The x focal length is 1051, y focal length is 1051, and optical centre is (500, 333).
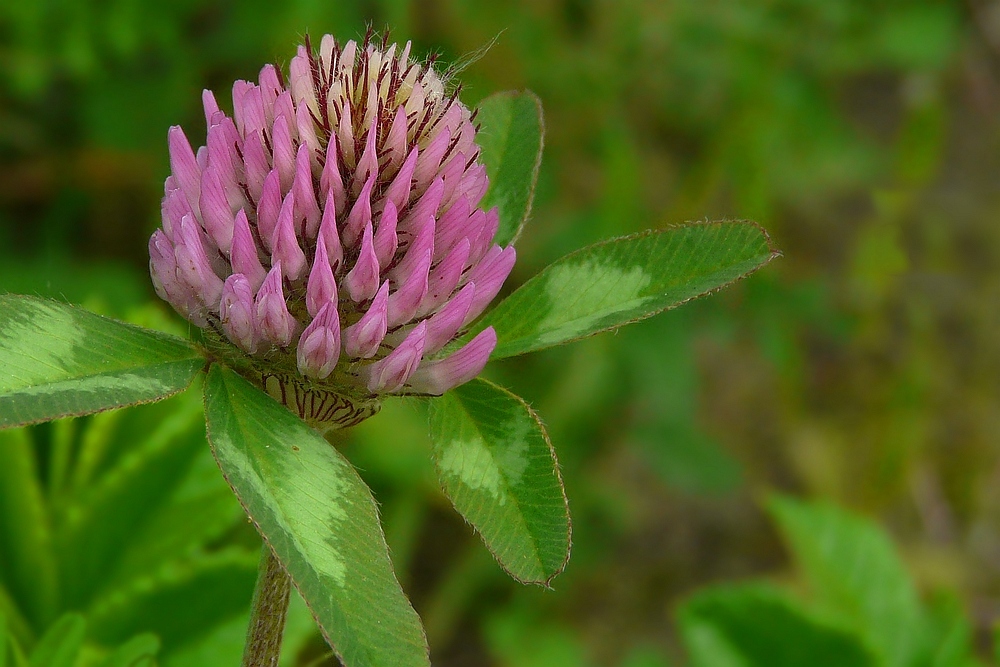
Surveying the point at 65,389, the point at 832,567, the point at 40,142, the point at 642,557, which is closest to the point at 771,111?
the point at 642,557

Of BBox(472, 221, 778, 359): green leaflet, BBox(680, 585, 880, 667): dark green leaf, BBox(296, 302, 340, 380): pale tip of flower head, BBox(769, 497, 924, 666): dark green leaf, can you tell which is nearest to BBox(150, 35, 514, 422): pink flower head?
BBox(296, 302, 340, 380): pale tip of flower head

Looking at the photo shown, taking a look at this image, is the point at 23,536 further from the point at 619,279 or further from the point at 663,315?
the point at 663,315

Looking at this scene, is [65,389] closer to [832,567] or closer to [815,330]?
[832,567]

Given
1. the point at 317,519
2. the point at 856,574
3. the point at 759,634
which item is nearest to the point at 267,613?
the point at 317,519

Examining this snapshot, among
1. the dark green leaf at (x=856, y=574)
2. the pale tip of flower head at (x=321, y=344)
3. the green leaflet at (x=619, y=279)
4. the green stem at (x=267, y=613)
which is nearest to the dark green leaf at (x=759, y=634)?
the dark green leaf at (x=856, y=574)

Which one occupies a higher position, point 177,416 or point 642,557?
point 177,416

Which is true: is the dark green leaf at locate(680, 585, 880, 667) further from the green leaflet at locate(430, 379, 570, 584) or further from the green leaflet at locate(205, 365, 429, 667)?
the green leaflet at locate(205, 365, 429, 667)
